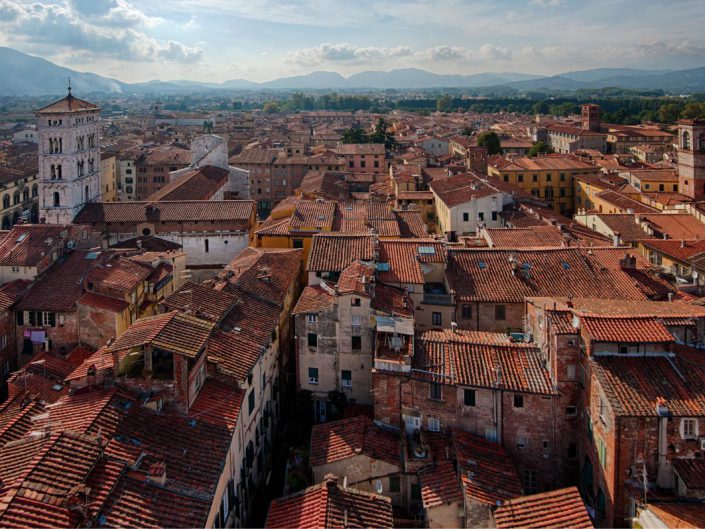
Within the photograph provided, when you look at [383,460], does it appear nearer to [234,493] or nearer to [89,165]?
[234,493]

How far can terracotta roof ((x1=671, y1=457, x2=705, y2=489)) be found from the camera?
18.1 m

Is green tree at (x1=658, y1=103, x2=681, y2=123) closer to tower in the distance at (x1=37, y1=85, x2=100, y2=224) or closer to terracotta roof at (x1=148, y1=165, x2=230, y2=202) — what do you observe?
terracotta roof at (x1=148, y1=165, x2=230, y2=202)

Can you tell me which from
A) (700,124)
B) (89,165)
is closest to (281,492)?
(89,165)

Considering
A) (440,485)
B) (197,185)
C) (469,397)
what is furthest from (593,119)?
(440,485)

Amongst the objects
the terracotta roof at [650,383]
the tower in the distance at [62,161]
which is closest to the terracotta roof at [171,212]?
the tower in the distance at [62,161]

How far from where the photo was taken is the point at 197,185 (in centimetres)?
5622

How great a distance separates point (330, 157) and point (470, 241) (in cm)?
5063

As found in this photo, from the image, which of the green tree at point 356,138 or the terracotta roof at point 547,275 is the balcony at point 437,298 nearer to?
the terracotta roof at point 547,275

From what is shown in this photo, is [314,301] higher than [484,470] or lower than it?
higher

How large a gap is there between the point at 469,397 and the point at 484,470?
2761mm

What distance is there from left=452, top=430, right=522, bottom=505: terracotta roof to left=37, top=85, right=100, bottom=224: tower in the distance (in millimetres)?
34931

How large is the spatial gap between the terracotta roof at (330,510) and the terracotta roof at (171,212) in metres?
26.5

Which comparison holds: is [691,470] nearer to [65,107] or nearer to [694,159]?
[694,159]

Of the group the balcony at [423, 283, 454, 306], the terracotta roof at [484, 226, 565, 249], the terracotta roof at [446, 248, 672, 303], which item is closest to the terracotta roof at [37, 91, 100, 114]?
the terracotta roof at [484, 226, 565, 249]
